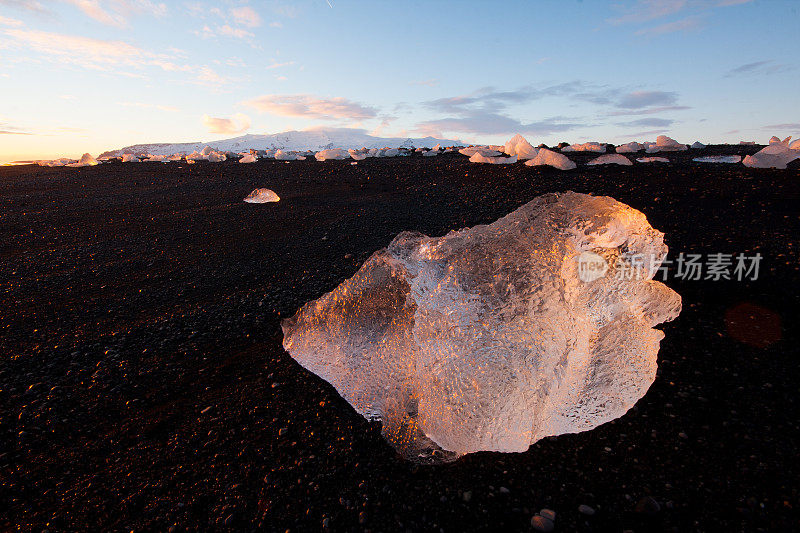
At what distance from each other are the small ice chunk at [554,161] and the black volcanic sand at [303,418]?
2.09 metres

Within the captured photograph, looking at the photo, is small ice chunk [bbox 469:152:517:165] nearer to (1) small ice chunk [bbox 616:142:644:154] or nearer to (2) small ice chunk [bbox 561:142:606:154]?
(1) small ice chunk [bbox 616:142:644:154]

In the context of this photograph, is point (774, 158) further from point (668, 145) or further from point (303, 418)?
point (303, 418)

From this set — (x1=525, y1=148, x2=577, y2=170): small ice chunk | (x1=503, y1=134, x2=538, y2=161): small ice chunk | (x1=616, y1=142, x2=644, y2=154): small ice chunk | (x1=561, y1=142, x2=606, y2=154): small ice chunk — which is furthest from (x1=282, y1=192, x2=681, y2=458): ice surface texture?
(x1=561, y1=142, x2=606, y2=154): small ice chunk

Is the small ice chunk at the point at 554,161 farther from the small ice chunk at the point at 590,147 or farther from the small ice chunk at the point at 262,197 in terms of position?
the small ice chunk at the point at 590,147

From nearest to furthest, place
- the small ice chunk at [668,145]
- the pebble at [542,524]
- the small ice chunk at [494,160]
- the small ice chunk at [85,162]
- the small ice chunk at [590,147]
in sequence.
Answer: the pebble at [542,524] → the small ice chunk at [494,160] → the small ice chunk at [668,145] → the small ice chunk at [590,147] → the small ice chunk at [85,162]

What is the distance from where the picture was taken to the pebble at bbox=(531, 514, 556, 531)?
156cm

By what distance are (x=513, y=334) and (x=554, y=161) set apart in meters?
6.18

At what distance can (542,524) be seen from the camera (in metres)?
1.57

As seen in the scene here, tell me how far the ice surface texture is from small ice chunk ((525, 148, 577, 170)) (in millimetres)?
5341

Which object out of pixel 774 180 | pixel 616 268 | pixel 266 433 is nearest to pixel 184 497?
pixel 266 433

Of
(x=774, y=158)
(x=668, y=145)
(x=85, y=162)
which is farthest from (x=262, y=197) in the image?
(x=85, y=162)

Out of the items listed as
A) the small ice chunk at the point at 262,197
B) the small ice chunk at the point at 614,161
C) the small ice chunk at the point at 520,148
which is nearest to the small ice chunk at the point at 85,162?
the small ice chunk at the point at 262,197

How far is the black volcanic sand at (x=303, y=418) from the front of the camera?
1684 mm

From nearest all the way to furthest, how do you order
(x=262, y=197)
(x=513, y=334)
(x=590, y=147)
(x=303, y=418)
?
1. (x=513, y=334)
2. (x=303, y=418)
3. (x=262, y=197)
4. (x=590, y=147)
